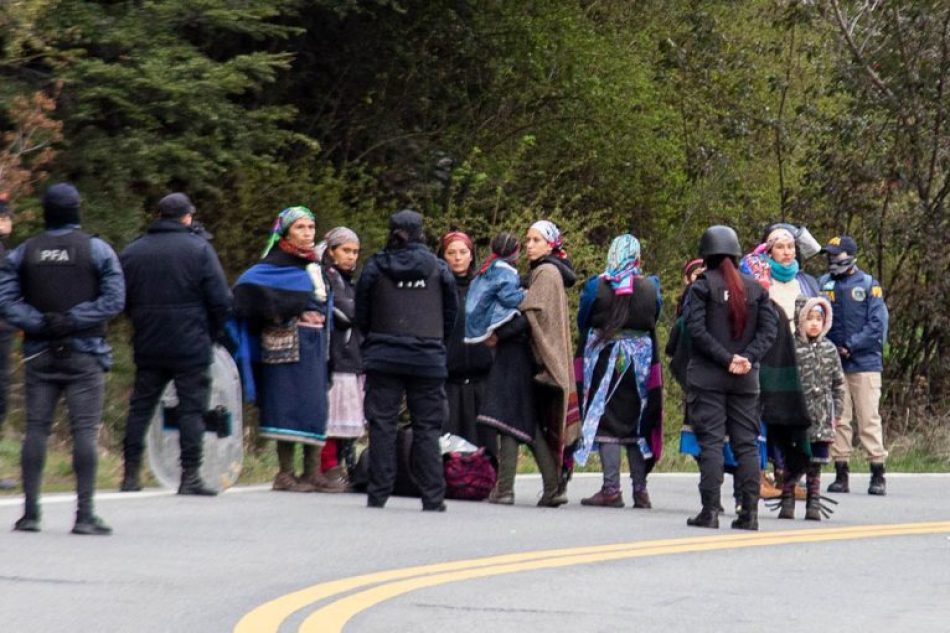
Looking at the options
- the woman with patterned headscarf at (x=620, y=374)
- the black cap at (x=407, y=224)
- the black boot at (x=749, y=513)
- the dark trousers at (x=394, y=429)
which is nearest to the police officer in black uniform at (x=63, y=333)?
the dark trousers at (x=394, y=429)

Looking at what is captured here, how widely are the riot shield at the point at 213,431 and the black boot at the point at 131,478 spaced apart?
12 centimetres

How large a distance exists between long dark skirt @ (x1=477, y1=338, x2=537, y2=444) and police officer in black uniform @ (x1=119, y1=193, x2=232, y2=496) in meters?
1.96

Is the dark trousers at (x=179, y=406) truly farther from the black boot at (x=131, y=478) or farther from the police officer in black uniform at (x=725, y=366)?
the police officer in black uniform at (x=725, y=366)

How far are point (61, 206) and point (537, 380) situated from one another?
4198mm

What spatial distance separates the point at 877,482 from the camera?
55.4 ft

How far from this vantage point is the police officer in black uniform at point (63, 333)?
36.4 feet

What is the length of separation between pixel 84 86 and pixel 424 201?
8784 mm

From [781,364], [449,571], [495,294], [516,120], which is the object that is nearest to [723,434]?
[781,364]

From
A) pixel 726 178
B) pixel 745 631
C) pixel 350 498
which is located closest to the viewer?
pixel 745 631

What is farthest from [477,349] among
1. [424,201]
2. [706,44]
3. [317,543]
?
[706,44]

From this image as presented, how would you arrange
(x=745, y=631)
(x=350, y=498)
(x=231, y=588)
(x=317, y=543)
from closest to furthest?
1. (x=745, y=631)
2. (x=231, y=588)
3. (x=317, y=543)
4. (x=350, y=498)

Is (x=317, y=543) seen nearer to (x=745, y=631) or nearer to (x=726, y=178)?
(x=745, y=631)

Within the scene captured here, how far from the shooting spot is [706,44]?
30531 mm

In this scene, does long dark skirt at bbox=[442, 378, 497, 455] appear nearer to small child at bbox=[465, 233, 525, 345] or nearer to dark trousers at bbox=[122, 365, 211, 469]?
small child at bbox=[465, 233, 525, 345]
